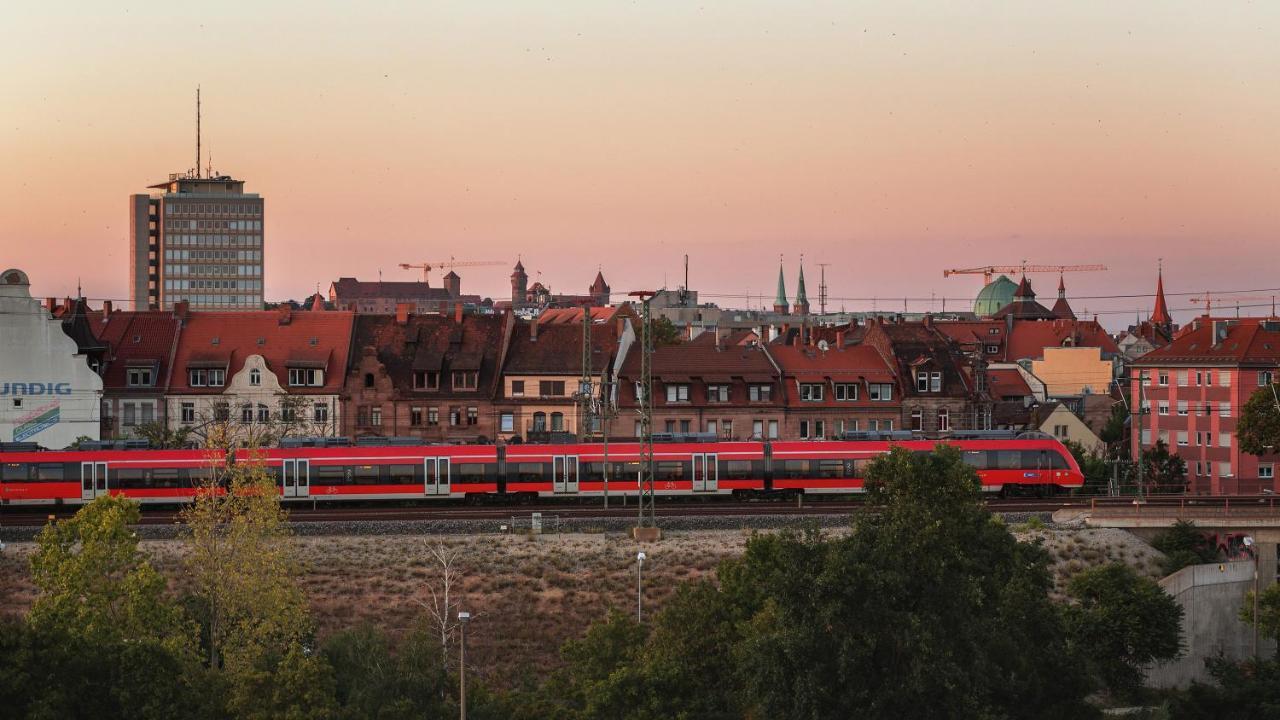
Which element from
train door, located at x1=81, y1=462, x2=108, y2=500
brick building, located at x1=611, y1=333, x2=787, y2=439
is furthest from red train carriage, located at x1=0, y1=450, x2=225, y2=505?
brick building, located at x1=611, y1=333, x2=787, y2=439

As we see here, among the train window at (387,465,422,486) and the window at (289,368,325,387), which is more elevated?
the window at (289,368,325,387)

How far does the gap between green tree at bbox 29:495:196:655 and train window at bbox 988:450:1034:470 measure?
132ft

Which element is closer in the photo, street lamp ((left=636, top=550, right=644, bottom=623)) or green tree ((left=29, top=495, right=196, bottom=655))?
green tree ((left=29, top=495, right=196, bottom=655))

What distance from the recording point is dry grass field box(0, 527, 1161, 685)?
5600 centimetres

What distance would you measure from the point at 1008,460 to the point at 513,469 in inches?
897

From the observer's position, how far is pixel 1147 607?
58781mm

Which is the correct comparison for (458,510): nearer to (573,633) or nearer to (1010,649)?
(573,633)

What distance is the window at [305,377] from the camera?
3644 inches

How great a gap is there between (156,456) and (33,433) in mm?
22341

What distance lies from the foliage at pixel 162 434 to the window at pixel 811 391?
34.3 m

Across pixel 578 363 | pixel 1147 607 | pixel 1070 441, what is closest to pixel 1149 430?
pixel 1070 441

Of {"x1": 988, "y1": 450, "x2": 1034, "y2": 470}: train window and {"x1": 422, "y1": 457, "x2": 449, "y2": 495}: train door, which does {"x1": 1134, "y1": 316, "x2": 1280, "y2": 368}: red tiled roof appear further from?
{"x1": 422, "y1": 457, "x2": 449, "y2": 495}: train door

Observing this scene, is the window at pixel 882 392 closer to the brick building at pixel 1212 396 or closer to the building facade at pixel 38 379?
the brick building at pixel 1212 396

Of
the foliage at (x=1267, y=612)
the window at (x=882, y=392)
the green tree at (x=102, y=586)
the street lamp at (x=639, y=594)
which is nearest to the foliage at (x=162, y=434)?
the street lamp at (x=639, y=594)
